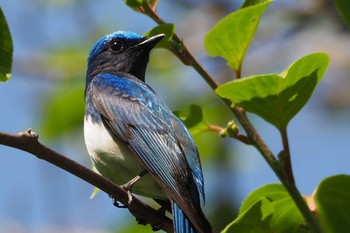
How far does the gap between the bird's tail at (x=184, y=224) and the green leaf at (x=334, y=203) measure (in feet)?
2.18

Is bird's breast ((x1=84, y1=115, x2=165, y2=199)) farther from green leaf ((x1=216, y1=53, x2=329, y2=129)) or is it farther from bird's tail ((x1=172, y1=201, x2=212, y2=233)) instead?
green leaf ((x1=216, y1=53, x2=329, y2=129))

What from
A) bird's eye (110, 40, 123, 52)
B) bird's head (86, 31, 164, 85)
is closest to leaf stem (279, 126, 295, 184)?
bird's head (86, 31, 164, 85)

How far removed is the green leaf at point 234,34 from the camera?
299cm

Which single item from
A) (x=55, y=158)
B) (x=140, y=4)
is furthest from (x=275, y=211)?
(x=140, y=4)

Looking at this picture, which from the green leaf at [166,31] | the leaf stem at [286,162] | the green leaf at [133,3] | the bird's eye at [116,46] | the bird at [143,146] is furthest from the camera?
the bird's eye at [116,46]

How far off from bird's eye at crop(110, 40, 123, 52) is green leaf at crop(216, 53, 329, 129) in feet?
9.39

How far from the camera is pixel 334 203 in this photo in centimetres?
304

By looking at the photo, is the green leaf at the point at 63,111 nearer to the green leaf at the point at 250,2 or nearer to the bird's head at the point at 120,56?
the bird's head at the point at 120,56

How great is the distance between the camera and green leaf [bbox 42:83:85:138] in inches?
241

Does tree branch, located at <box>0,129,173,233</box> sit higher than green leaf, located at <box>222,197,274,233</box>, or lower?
higher

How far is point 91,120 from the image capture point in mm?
4598

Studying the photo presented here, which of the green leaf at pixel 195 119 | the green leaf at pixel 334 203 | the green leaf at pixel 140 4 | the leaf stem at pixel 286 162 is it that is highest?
the green leaf at pixel 140 4

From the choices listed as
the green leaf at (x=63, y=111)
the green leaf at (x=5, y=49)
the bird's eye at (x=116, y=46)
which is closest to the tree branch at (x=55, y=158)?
the green leaf at (x=5, y=49)

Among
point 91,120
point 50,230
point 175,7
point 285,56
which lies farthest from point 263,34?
point 91,120
